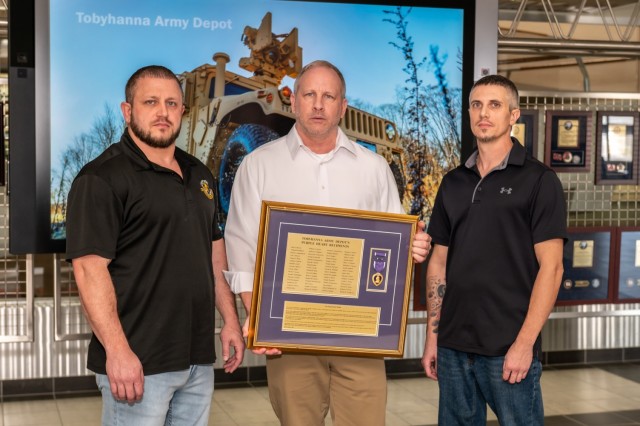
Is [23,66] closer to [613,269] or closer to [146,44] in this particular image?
[146,44]

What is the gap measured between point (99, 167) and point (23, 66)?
1740 millimetres

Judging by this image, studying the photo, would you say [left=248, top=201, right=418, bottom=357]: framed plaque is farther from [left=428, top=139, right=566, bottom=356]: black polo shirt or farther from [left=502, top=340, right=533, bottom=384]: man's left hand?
[left=502, top=340, right=533, bottom=384]: man's left hand

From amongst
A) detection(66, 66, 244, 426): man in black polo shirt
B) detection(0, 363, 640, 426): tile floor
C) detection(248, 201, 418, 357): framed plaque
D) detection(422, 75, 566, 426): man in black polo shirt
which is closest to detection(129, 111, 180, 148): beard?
detection(66, 66, 244, 426): man in black polo shirt

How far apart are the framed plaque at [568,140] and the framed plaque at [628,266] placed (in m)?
0.54

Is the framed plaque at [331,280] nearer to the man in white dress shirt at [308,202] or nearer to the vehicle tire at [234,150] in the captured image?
the man in white dress shirt at [308,202]

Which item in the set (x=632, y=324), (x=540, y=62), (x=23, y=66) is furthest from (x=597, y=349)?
(x=23, y=66)

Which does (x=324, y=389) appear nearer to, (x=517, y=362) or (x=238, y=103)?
(x=517, y=362)

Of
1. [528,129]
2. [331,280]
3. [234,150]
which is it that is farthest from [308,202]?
[528,129]

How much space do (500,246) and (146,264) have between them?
1.19m

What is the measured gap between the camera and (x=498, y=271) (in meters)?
2.93

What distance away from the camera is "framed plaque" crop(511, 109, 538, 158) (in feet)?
19.1

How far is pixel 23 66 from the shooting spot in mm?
3967

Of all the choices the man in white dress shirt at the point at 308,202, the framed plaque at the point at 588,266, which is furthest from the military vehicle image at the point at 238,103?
the framed plaque at the point at 588,266

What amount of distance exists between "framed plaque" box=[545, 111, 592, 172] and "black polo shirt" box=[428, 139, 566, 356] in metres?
3.07
